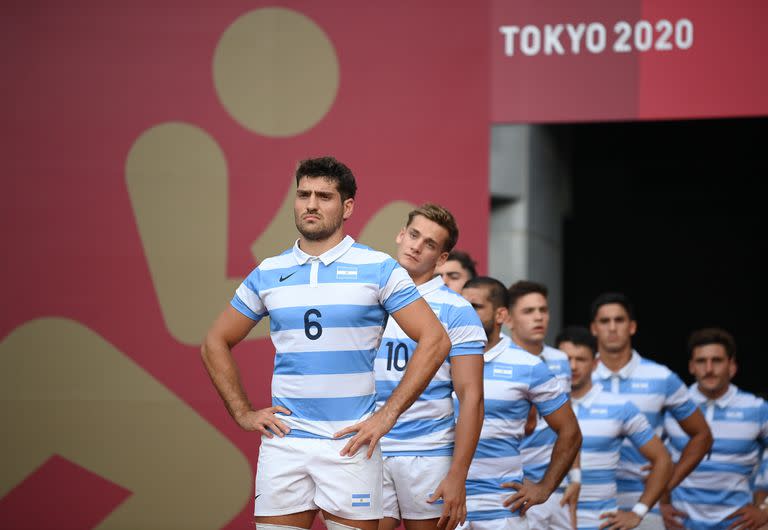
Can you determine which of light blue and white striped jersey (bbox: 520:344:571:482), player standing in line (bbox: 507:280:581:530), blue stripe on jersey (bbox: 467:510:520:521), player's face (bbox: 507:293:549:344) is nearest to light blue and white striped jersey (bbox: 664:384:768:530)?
player standing in line (bbox: 507:280:581:530)

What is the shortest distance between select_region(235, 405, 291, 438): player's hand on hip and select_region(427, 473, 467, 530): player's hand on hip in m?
0.64

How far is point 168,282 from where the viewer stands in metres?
7.53

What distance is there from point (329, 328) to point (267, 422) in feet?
1.16

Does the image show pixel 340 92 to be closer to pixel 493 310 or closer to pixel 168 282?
pixel 168 282

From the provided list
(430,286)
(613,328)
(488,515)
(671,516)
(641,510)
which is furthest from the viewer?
(671,516)

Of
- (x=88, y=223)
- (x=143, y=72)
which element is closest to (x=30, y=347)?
(x=88, y=223)

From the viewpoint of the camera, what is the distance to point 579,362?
20.9 feet

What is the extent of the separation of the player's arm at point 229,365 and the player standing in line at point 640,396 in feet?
11.0

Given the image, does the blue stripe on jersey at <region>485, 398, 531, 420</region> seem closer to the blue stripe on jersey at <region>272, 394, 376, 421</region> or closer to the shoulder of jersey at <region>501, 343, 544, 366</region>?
the shoulder of jersey at <region>501, 343, 544, 366</region>

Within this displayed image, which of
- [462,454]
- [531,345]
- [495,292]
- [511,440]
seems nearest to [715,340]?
[531,345]

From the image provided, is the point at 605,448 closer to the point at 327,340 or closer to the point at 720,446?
the point at 720,446

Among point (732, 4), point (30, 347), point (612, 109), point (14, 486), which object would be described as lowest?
point (14, 486)

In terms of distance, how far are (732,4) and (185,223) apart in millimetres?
3797

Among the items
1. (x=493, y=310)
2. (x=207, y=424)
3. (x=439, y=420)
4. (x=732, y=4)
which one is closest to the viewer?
(x=439, y=420)
